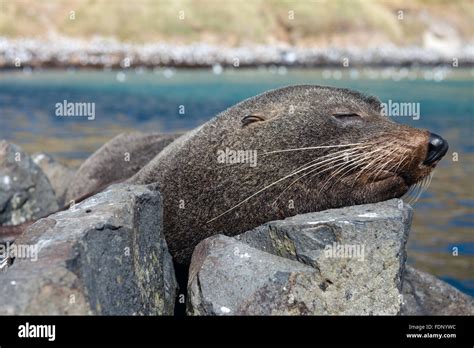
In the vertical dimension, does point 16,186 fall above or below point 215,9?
below

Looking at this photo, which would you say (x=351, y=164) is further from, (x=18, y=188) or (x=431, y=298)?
(x=18, y=188)

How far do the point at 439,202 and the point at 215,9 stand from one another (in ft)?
304

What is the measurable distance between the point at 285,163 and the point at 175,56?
70503 millimetres

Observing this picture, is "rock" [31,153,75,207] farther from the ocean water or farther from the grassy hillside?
the grassy hillside

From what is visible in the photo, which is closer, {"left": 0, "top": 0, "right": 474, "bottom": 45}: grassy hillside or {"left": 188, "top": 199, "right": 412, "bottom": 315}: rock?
{"left": 188, "top": 199, "right": 412, "bottom": 315}: rock

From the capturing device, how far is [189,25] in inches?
3939

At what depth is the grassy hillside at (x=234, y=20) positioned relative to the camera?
93812 mm

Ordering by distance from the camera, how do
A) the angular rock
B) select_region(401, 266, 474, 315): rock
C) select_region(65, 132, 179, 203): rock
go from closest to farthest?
1. the angular rock
2. select_region(401, 266, 474, 315): rock
3. select_region(65, 132, 179, 203): rock

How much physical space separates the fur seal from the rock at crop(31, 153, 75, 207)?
5.60 metres

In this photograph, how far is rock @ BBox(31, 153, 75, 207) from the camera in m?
13.5

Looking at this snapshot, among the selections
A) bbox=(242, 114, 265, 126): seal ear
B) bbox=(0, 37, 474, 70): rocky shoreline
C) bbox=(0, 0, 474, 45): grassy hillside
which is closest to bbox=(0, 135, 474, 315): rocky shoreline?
bbox=(242, 114, 265, 126): seal ear

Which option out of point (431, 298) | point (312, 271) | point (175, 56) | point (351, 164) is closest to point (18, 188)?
point (351, 164)
